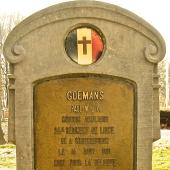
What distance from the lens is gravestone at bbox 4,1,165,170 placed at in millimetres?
4844

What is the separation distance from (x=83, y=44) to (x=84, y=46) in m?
0.03

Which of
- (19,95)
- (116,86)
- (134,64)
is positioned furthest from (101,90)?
(19,95)

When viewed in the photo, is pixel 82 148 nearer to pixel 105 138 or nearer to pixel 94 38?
pixel 105 138

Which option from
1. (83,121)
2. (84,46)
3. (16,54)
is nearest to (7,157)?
(83,121)

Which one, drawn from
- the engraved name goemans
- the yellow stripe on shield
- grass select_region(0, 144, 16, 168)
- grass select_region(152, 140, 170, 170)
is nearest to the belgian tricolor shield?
the yellow stripe on shield

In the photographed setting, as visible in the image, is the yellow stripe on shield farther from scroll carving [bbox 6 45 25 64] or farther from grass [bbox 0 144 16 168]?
grass [bbox 0 144 16 168]

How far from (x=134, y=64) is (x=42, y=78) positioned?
3.48ft

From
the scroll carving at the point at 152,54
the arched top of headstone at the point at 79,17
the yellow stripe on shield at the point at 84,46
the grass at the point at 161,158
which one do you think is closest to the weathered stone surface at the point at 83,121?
the yellow stripe on shield at the point at 84,46

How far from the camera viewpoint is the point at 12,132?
5.01 m

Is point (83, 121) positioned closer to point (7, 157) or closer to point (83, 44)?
point (83, 44)

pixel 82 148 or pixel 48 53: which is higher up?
pixel 48 53

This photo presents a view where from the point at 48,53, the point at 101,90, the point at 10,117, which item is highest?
the point at 48,53

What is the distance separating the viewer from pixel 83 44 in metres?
4.89

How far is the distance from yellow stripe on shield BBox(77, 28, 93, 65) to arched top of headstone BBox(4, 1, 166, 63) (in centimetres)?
18
